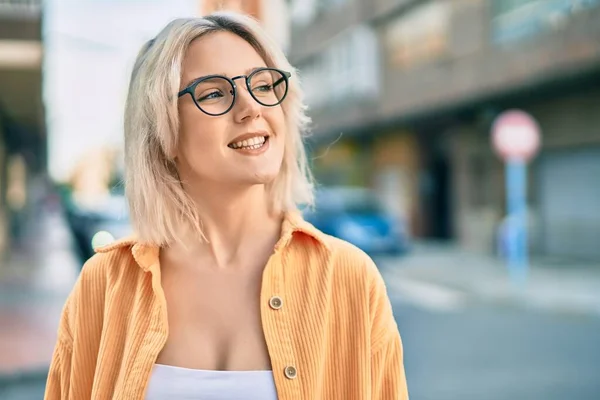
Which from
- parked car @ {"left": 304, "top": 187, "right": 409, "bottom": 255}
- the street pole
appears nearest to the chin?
the street pole

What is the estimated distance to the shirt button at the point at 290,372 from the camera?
1617 millimetres

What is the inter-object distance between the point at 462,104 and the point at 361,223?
4.75 meters

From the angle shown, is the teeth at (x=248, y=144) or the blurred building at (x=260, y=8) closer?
the teeth at (x=248, y=144)

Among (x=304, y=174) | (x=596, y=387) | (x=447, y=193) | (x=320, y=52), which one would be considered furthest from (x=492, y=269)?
(x=320, y=52)

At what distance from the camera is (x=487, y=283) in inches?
547

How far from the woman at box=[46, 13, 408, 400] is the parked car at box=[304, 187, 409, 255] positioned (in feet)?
48.4

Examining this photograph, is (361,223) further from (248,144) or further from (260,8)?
(248,144)

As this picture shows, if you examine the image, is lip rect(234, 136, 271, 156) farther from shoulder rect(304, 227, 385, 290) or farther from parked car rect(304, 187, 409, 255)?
parked car rect(304, 187, 409, 255)

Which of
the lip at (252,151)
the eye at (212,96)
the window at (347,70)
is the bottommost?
the lip at (252,151)

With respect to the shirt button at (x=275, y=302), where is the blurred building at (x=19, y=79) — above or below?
above

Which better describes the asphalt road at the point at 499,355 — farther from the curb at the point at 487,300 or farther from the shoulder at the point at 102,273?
the shoulder at the point at 102,273

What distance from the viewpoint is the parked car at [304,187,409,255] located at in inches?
661

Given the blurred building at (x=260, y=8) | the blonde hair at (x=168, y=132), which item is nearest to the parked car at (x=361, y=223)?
the blurred building at (x=260, y=8)

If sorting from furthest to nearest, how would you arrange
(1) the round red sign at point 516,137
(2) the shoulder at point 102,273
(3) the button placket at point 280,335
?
1. (1) the round red sign at point 516,137
2. (2) the shoulder at point 102,273
3. (3) the button placket at point 280,335
